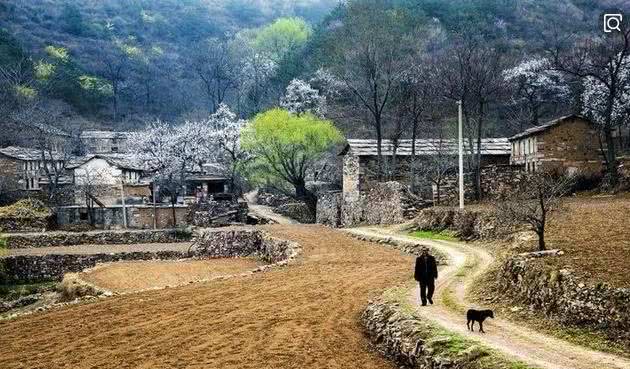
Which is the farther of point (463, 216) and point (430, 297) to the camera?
point (463, 216)

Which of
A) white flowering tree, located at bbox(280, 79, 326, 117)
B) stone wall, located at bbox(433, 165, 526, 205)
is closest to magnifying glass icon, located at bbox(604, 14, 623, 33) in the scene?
stone wall, located at bbox(433, 165, 526, 205)

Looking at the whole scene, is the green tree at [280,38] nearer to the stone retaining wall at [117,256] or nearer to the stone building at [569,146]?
the stone retaining wall at [117,256]

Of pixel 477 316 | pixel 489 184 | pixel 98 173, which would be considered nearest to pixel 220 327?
pixel 477 316

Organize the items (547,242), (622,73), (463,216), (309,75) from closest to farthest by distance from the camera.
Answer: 1. (547,242)
2. (463,216)
3. (622,73)
4. (309,75)

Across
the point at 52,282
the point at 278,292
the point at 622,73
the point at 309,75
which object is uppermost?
the point at 309,75

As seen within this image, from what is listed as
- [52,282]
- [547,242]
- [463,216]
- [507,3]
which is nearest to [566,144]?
[463,216]

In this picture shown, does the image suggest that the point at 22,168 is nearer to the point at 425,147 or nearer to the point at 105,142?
the point at 105,142

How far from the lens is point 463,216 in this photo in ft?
99.9

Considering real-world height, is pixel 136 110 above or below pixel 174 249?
above

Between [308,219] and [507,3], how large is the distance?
55.5 metres

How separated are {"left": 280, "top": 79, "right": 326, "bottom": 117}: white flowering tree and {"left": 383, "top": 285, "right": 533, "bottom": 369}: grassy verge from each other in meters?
63.4

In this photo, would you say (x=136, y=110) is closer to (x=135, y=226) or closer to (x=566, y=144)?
(x=135, y=226)

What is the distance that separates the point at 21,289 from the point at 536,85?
51.9 meters

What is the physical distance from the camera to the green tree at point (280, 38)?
373 feet
